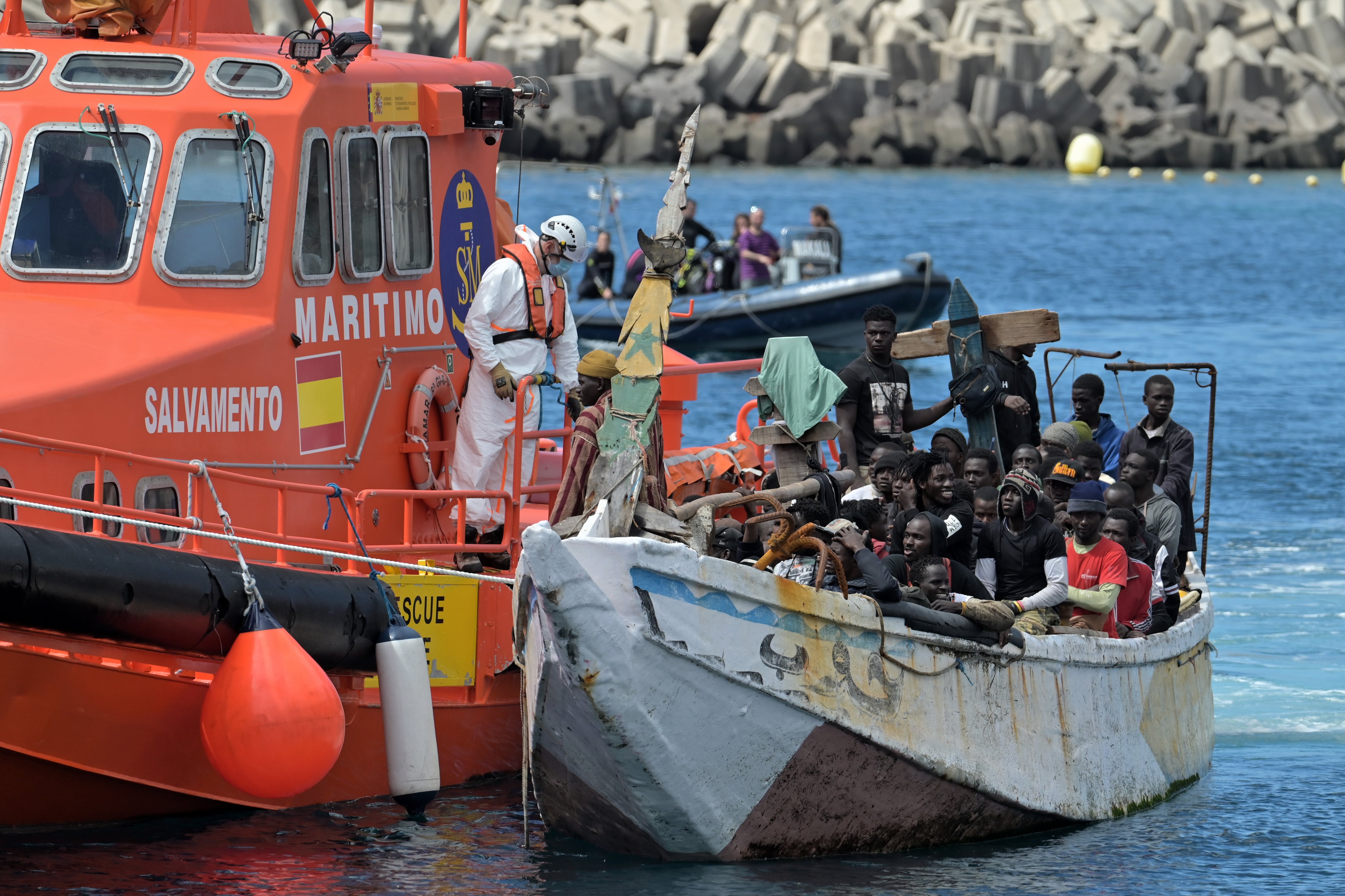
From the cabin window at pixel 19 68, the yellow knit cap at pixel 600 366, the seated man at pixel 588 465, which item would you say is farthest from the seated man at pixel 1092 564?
the cabin window at pixel 19 68

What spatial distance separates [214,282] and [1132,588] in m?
4.72

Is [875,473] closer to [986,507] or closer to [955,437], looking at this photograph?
[986,507]

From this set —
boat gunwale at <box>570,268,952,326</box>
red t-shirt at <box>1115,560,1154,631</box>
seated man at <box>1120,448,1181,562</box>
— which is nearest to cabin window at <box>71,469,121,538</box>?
red t-shirt at <box>1115,560,1154,631</box>

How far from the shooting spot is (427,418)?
389 inches

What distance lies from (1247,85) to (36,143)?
60.3 meters

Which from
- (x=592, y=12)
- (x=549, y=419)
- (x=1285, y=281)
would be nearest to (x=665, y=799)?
(x=549, y=419)

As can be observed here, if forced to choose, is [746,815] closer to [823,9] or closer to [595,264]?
[595,264]

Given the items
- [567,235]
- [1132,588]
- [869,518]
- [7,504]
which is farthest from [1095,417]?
[7,504]

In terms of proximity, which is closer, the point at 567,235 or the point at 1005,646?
the point at 1005,646

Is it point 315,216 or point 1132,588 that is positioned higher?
point 315,216

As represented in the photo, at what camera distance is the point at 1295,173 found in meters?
67.4

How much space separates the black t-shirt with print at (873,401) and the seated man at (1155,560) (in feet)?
4.52

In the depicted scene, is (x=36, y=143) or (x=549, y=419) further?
Answer: (x=549, y=419)

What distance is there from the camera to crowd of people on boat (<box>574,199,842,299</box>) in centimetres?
2734
